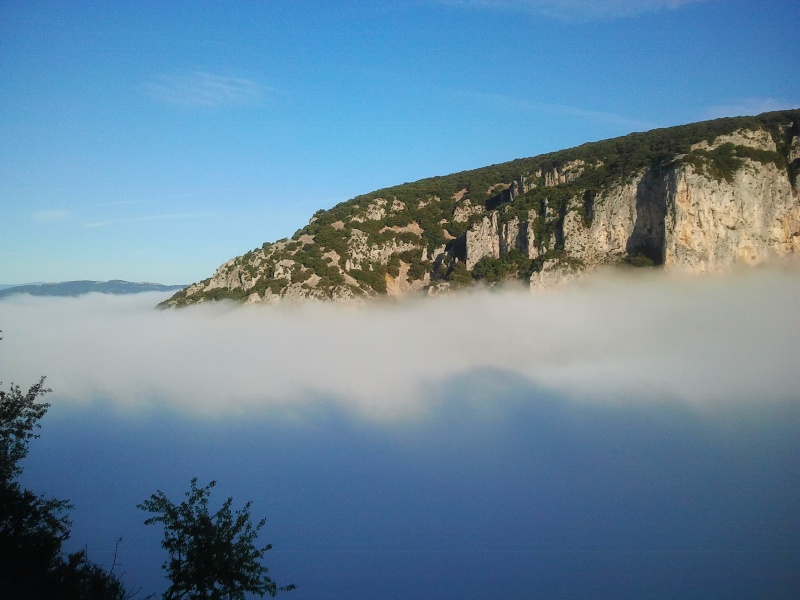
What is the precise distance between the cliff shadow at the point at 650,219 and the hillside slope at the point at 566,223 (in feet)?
0.47

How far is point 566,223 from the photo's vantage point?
2817 inches

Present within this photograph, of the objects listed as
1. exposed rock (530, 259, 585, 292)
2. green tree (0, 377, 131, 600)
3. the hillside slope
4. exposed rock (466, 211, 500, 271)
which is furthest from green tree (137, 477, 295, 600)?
exposed rock (466, 211, 500, 271)

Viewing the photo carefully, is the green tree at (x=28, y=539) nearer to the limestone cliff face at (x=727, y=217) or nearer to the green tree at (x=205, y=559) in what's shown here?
the green tree at (x=205, y=559)

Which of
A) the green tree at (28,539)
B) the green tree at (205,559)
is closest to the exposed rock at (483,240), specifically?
the green tree at (205,559)

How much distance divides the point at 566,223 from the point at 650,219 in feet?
33.2

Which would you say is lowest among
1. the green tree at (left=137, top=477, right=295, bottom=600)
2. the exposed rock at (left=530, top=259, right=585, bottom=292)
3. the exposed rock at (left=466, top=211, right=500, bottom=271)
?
the green tree at (left=137, top=477, right=295, bottom=600)

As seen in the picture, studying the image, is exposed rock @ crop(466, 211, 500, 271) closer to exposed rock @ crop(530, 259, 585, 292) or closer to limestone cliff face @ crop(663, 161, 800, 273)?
exposed rock @ crop(530, 259, 585, 292)

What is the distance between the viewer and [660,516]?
5006 centimetres

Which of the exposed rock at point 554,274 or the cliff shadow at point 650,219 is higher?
the cliff shadow at point 650,219

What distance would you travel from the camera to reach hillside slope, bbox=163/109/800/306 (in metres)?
65.1

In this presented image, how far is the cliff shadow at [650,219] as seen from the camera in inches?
2625

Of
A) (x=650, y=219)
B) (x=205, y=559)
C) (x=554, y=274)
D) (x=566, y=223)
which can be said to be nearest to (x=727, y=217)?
(x=650, y=219)

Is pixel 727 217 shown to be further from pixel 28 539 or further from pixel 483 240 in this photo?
pixel 28 539

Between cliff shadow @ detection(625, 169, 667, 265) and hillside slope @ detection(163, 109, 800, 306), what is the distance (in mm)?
143
